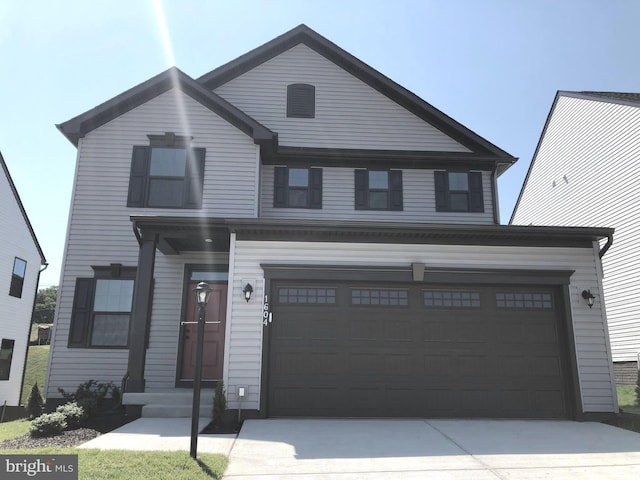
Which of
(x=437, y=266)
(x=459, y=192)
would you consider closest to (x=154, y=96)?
(x=437, y=266)

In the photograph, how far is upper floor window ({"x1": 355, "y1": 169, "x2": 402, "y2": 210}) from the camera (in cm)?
1240

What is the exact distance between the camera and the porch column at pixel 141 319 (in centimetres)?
852

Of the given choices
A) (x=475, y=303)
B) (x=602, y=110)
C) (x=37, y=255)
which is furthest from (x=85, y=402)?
(x=602, y=110)

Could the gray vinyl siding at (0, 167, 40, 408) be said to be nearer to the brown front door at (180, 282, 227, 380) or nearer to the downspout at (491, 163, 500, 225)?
the brown front door at (180, 282, 227, 380)

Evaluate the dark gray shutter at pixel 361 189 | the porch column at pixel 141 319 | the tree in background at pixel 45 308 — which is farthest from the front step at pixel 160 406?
the tree in background at pixel 45 308

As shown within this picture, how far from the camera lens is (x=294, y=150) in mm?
12344

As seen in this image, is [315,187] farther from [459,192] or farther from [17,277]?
[17,277]

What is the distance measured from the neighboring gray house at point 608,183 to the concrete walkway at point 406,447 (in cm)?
870

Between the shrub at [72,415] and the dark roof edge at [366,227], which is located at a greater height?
the dark roof edge at [366,227]

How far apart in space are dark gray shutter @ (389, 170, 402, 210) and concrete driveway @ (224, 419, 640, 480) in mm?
5918

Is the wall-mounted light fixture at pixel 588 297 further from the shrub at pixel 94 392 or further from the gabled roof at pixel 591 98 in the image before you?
the shrub at pixel 94 392

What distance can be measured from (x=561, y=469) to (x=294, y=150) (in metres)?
9.25

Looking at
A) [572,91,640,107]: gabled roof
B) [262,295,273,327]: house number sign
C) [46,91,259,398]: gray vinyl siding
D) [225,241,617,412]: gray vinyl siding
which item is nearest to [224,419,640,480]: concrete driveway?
[225,241,617,412]: gray vinyl siding

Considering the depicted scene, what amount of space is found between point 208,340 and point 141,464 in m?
5.29
